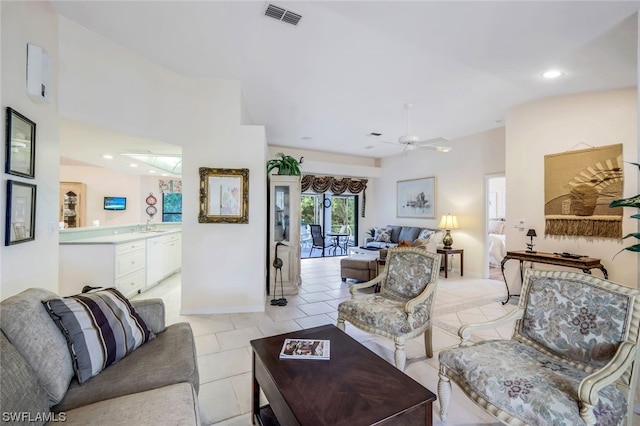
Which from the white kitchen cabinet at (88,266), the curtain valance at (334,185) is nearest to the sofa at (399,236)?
the curtain valance at (334,185)

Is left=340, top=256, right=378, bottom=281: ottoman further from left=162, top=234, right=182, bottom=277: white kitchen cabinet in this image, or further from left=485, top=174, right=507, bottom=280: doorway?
left=162, top=234, right=182, bottom=277: white kitchen cabinet

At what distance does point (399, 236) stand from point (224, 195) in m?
4.95

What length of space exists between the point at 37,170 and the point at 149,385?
1961 millimetres

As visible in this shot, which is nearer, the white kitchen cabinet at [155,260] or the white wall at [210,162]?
the white wall at [210,162]

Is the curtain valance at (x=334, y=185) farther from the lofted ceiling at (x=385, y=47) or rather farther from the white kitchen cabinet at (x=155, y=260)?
the white kitchen cabinet at (x=155, y=260)

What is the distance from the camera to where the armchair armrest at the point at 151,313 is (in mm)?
1970

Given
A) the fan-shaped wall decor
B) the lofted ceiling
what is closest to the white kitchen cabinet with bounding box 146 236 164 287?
the lofted ceiling

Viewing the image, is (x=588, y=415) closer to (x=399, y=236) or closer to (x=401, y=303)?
(x=401, y=303)

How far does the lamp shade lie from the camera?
235 inches

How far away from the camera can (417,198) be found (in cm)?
718

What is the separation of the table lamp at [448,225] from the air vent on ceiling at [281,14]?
490cm

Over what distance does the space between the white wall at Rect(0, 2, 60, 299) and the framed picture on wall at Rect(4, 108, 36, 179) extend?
0.05 metres

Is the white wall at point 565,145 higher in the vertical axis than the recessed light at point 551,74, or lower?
lower

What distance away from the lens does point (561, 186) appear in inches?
151
